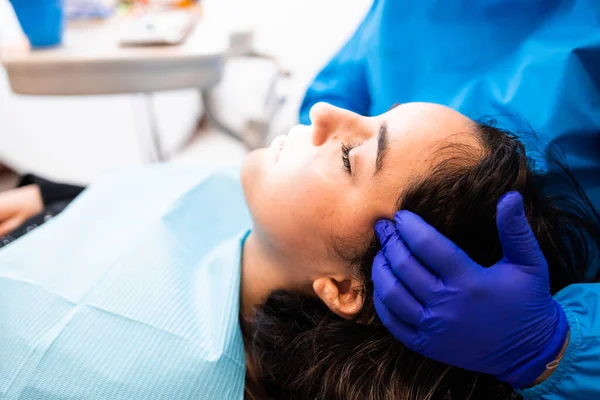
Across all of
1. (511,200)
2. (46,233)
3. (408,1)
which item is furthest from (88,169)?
(511,200)

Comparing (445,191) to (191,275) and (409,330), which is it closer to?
(409,330)

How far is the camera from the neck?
32.6 inches

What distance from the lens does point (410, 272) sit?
60cm

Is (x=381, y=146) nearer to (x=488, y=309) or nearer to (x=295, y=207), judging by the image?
(x=295, y=207)

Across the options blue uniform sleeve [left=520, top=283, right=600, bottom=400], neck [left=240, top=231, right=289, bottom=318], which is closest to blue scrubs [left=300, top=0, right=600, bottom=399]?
blue uniform sleeve [left=520, top=283, right=600, bottom=400]

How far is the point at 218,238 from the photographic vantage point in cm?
107

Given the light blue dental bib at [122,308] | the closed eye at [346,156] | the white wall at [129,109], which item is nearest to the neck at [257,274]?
the light blue dental bib at [122,308]

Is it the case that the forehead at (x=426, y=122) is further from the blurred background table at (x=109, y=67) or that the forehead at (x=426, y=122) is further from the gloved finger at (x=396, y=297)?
the blurred background table at (x=109, y=67)

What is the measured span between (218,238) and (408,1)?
0.67 metres

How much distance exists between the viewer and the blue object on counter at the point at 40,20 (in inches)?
43.1

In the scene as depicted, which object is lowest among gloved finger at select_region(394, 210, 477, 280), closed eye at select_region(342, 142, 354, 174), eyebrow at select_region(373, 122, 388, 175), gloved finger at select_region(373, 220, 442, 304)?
gloved finger at select_region(373, 220, 442, 304)

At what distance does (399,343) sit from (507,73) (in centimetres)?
58

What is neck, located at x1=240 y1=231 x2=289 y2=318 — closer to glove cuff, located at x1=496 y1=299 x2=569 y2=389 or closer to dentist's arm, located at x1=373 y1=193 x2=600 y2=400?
dentist's arm, located at x1=373 y1=193 x2=600 y2=400

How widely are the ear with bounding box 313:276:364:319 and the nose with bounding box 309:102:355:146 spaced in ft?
0.71
